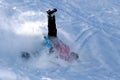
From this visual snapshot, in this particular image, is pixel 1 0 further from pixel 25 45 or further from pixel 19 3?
pixel 25 45

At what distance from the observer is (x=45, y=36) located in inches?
285

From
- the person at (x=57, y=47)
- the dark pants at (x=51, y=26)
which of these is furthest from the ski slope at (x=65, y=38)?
the dark pants at (x=51, y=26)

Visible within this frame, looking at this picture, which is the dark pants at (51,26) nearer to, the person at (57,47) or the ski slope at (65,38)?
the person at (57,47)

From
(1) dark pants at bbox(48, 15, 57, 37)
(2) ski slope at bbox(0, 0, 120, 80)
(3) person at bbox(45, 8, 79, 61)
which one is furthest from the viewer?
(3) person at bbox(45, 8, 79, 61)

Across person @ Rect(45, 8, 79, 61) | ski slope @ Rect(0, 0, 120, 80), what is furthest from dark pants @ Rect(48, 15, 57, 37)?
ski slope @ Rect(0, 0, 120, 80)

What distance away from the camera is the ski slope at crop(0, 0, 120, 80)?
259 inches

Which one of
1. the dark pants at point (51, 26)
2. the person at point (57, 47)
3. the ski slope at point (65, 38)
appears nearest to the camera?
the ski slope at point (65, 38)

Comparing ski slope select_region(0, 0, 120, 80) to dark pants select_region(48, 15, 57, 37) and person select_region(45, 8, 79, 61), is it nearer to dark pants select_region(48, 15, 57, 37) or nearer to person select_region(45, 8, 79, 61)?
person select_region(45, 8, 79, 61)

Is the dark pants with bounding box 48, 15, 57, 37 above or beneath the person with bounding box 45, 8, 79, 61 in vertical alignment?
above

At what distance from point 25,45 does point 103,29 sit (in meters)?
2.40

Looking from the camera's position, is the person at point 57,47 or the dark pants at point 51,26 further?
the person at point 57,47

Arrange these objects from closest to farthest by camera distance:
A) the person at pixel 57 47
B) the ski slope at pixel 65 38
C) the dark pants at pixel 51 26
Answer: the ski slope at pixel 65 38 < the dark pants at pixel 51 26 < the person at pixel 57 47

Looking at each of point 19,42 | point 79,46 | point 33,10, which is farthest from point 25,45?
point 33,10

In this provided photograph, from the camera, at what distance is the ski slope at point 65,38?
6.59 m
